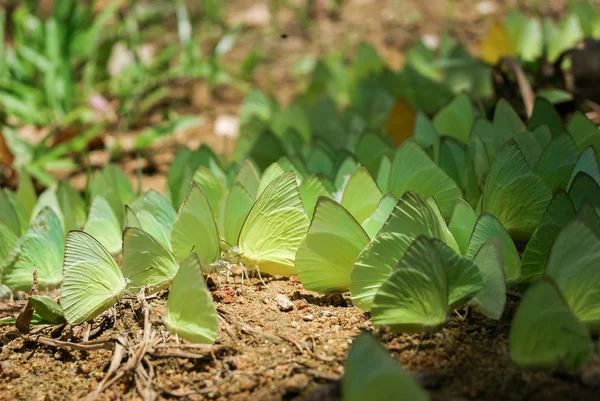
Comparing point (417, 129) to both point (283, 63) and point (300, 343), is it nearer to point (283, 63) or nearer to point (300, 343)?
point (300, 343)

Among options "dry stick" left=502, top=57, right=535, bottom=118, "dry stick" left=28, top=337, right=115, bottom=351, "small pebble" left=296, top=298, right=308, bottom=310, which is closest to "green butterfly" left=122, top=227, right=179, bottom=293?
"dry stick" left=28, top=337, right=115, bottom=351

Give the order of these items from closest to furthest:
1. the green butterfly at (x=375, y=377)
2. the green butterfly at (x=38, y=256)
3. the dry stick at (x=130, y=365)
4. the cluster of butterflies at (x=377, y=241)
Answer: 1. the green butterfly at (x=375, y=377)
2. the cluster of butterflies at (x=377, y=241)
3. the dry stick at (x=130, y=365)
4. the green butterfly at (x=38, y=256)

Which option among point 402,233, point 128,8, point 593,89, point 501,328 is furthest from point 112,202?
point 128,8

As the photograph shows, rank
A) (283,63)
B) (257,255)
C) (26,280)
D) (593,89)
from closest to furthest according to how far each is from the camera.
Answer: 1. (257,255)
2. (26,280)
3. (593,89)
4. (283,63)

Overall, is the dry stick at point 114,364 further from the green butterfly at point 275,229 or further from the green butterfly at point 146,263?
the green butterfly at point 275,229

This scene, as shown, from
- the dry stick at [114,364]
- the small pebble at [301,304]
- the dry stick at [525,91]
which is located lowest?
the dry stick at [114,364]

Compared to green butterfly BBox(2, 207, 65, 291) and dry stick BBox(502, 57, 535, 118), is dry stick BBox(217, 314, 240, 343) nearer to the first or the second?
green butterfly BBox(2, 207, 65, 291)

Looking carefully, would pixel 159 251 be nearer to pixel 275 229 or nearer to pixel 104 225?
pixel 275 229

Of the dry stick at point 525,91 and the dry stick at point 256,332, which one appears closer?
the dry stick at point 256,332

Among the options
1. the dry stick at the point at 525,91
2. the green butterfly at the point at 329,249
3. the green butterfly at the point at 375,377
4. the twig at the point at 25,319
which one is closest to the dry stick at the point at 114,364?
the twig at the point at 25,319
